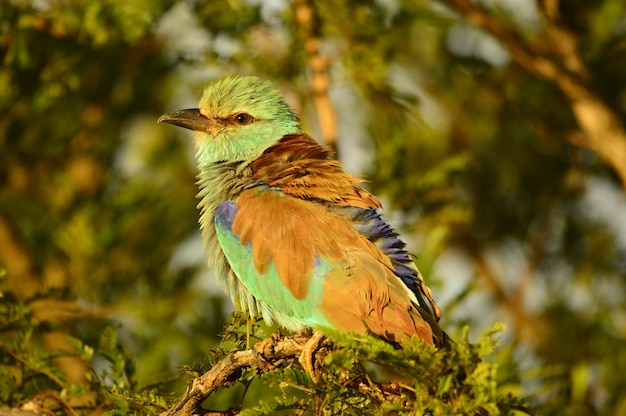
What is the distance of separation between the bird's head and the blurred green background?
3.27 feet

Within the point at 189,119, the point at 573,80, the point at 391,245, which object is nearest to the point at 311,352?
the point at 391,245

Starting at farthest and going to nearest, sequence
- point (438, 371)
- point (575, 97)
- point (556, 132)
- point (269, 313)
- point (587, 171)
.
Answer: point (587, 171), point (556, 132), point (575, 97), point (269, 313), point (438, 371)

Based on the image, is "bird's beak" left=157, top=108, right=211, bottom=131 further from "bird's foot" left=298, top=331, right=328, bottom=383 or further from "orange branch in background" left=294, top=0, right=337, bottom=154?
"bird's foot" left=298, top=331, right=328, bottom=383

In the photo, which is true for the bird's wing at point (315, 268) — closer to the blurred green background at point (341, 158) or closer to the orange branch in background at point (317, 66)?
the blurred green background at point (341, 158)

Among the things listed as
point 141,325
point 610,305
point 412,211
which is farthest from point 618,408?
point 141,325

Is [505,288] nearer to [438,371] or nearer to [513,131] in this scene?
[513,131]

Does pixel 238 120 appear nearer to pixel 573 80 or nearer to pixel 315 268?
pixel 315 268

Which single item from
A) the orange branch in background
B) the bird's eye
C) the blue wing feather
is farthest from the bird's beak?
the blue wing feather

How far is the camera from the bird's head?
5.77 metres

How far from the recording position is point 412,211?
7113 mm

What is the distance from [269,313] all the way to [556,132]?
397 centimetres

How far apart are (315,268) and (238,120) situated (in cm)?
162

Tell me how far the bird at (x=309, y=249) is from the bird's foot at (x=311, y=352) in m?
0.10

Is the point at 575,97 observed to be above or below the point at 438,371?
above
